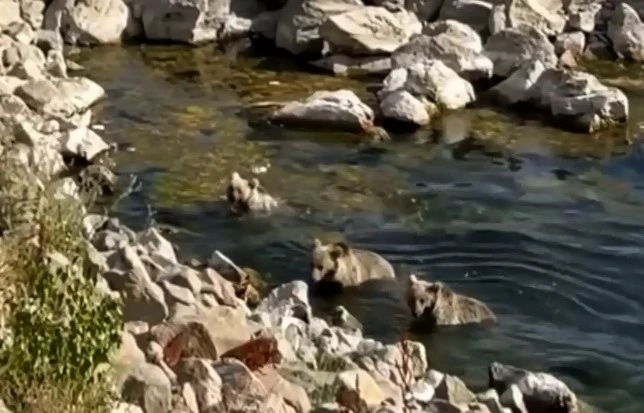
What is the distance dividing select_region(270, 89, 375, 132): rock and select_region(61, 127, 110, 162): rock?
8.32ft

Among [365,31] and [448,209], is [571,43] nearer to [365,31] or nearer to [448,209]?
[365,31]

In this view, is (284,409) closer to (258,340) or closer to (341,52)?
(258,340)

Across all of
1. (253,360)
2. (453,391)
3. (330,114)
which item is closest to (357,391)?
(253,360)

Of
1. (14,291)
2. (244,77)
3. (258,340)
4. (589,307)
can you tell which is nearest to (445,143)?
(244,77)

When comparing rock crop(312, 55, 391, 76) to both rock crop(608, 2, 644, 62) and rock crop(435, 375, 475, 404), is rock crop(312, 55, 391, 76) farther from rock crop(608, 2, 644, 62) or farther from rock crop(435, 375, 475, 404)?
rock crop(435, 375, 475, 404)

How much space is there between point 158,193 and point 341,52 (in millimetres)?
6184

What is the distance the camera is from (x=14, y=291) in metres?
7.74

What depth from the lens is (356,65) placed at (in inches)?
763

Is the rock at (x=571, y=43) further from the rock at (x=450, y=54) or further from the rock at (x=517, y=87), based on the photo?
the rock at (x=517, y=87)

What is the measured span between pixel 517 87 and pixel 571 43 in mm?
2599

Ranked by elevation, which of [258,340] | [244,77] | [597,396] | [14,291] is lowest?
[244,77]

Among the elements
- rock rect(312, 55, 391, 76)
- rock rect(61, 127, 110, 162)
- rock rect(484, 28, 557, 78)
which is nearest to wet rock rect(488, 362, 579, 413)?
rock rect(61, 127, 110, 162)

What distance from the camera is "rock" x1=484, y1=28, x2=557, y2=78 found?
18.8 meters

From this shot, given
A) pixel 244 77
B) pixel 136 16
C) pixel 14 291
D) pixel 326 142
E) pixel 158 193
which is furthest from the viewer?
pixel 136 16
